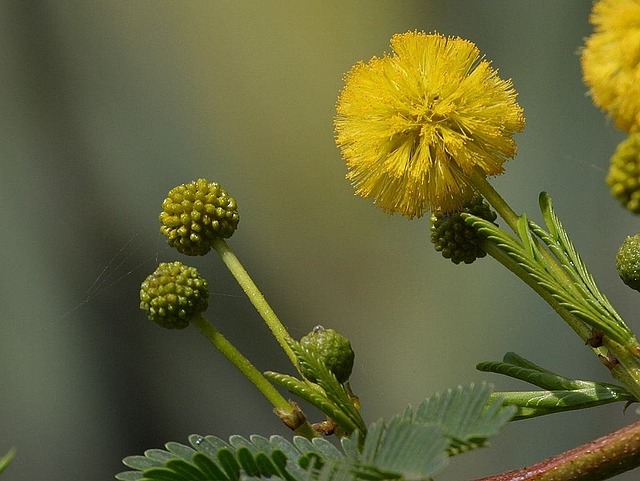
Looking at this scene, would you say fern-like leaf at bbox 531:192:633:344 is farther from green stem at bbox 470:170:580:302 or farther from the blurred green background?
the blurred green background

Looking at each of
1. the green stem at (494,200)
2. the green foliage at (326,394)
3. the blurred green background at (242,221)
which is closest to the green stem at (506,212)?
the green stem at (494,200)

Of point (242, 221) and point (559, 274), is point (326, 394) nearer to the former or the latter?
point (559, 274)

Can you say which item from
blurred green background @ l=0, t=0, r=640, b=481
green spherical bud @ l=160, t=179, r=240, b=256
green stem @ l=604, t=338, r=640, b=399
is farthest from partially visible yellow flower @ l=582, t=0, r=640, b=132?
blurred green background @ l=0, t=0, r=640, b=481

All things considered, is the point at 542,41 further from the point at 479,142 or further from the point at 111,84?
the point at 479,142

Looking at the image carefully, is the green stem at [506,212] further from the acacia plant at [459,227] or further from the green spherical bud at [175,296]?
the green spherical bud at [175,296]

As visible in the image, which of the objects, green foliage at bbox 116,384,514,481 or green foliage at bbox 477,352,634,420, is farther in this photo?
green foliage at bbox 477,352,634,420

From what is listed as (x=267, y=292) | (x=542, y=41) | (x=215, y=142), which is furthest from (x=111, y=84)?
(x=542, y=41)
